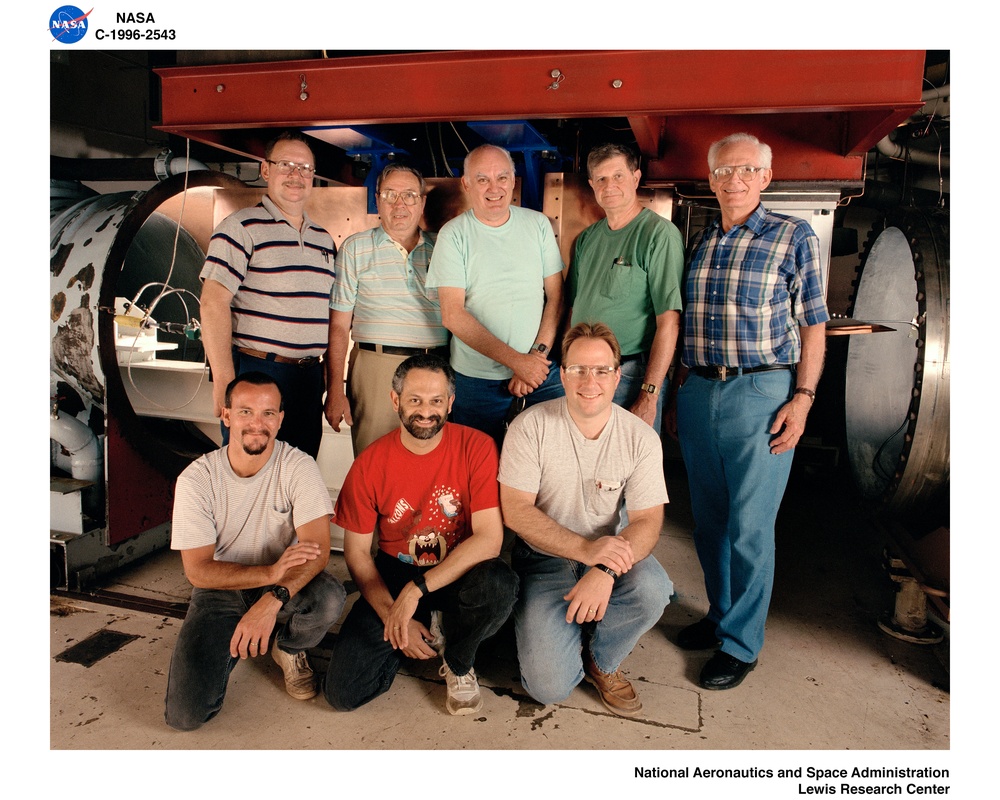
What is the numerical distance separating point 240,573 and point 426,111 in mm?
1836

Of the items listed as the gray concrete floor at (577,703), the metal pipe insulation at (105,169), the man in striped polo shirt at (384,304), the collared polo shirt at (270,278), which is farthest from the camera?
the metal pipe insulation at (105,169)

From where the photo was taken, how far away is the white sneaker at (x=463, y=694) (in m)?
2.32

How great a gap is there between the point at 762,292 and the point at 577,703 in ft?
5.09

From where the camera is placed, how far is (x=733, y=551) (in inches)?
99.1

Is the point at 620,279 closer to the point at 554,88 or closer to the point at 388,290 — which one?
the point at 554,88

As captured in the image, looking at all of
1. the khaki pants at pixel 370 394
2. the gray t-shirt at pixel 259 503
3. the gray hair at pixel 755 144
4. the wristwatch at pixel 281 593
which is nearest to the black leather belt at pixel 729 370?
the gray hair at pixel 755 144

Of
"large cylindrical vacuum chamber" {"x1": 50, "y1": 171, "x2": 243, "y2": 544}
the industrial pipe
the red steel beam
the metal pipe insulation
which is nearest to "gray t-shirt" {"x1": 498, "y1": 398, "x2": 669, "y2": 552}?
the red steel beam

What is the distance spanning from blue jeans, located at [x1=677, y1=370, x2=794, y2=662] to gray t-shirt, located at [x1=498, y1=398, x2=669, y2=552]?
11.0 inches

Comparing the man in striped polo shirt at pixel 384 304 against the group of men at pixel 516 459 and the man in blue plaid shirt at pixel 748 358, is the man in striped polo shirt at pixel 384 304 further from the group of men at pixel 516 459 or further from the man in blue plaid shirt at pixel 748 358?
the man in blue plaid shirt at pixel 748 358

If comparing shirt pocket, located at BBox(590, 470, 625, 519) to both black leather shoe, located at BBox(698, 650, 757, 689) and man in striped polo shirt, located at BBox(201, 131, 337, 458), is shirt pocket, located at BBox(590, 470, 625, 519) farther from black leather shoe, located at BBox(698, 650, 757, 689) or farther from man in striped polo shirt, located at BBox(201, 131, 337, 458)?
man in striped polo shirt, located at BBox(201, 131, 337, 458)

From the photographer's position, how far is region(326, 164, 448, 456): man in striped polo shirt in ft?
9.22

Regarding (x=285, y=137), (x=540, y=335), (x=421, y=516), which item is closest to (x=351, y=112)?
(x=285, y=137)

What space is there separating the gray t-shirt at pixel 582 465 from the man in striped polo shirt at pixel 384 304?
2.21ft
